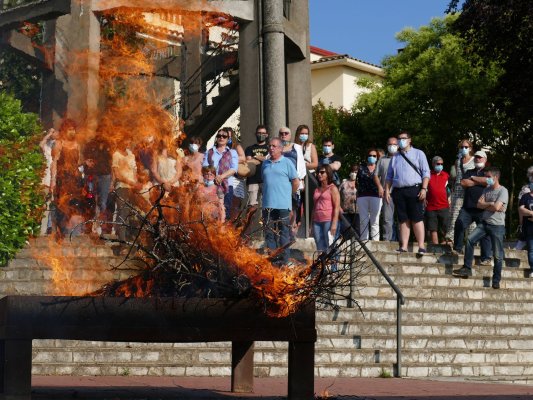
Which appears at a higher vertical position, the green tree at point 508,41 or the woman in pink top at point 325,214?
the green tree at point 508,41

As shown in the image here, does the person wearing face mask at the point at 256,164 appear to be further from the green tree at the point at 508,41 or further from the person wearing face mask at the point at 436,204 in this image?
the green tree at the point at 508,41

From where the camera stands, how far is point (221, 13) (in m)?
21.0

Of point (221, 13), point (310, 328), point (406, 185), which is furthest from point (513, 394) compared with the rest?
point (221, 13)

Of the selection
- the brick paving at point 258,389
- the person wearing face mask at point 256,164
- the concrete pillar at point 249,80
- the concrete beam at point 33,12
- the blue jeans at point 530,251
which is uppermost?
the concrete beam at point 33,12

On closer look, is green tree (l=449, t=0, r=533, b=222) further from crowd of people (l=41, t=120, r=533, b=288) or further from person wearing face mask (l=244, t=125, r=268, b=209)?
person wearing face mask (l=244, t=125, r=268, b=209)

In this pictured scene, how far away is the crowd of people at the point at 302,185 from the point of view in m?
17.0

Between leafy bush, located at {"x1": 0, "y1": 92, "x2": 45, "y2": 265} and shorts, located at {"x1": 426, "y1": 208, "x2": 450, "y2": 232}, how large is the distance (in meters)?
6.52

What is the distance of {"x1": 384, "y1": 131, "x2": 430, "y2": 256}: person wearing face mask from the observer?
18.3 m

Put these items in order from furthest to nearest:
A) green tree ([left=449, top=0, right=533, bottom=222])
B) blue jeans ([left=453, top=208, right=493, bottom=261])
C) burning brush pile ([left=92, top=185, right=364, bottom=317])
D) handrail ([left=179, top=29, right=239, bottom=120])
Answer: green tree ([left=449, top=0, right=533, bottom=222]), handrail ([left=179, top=29, right=239, bottom=120]), blue jeans ([left=453, top=208, right=493, bottom=261]), burning brush pile ([left=92, top=185, right=364, bottom=317])

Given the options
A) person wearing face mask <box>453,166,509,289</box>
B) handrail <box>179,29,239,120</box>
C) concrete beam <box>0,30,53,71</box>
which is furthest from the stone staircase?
handrail <box>179,29,239,120</box>

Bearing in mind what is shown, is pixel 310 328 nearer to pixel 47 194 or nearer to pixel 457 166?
pixel 47 194

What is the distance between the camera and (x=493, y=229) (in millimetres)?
18031

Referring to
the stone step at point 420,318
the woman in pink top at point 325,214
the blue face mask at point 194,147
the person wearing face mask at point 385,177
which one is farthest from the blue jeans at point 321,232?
the blue face mask at point 194,147

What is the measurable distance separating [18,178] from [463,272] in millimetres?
6893
